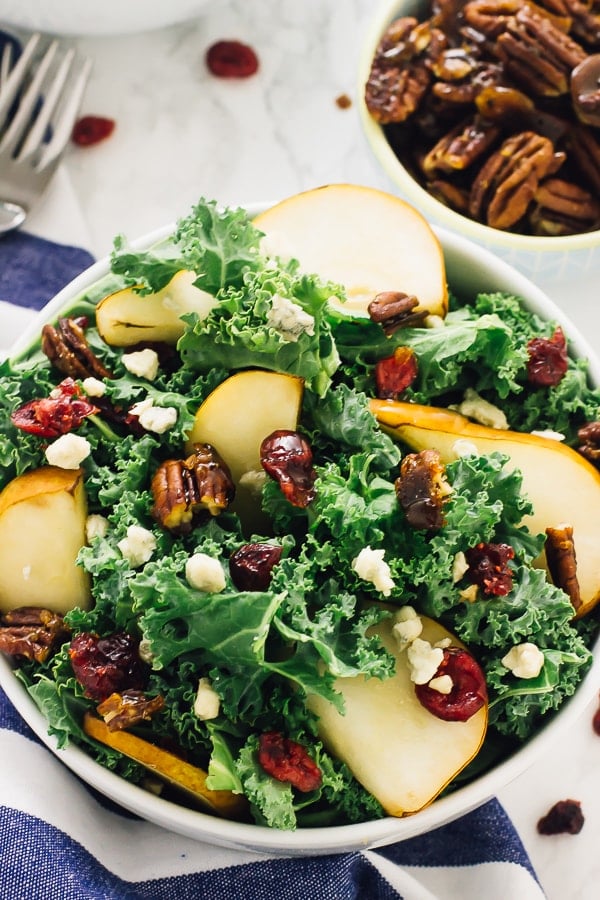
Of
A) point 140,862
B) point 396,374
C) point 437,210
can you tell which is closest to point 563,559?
point 396,374

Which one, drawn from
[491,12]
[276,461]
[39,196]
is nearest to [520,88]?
[491,12]

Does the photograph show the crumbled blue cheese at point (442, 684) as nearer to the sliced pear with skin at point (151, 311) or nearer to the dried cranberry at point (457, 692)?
the dried cranberry at point (457, 692)

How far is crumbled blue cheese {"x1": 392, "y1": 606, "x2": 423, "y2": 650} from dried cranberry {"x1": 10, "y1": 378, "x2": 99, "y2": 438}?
495mm

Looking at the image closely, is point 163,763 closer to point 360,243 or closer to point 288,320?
point 288,320

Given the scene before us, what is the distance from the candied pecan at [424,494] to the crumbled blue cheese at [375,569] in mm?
65

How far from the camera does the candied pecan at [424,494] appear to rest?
1.35m

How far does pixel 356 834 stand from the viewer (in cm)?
139

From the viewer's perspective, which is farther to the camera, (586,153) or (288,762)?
(586,153)

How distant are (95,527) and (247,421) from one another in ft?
0.81

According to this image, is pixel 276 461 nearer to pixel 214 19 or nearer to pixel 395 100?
pixel 395 100

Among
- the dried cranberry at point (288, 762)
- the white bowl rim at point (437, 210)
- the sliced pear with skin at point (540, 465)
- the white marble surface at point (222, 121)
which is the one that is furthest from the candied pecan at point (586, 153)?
the dried cranberry at point (288, 762)

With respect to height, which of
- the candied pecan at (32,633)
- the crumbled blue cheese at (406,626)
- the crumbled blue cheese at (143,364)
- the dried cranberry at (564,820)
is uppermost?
the crumbled blue cheese at (143,364)

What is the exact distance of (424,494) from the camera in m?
1.35

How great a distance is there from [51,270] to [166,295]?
0.78m
